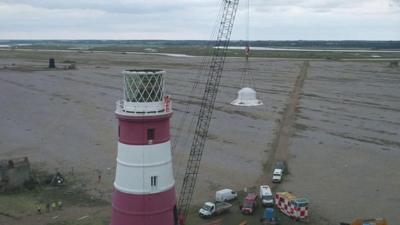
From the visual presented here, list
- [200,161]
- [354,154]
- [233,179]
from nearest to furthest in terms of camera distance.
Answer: [233,179], [200,161], [354,154]

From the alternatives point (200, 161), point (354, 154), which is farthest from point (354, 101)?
point (200, 161)

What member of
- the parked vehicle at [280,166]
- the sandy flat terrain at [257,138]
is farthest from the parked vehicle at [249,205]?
the parked vehicle at [280,166]

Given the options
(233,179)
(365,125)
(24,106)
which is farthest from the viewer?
(24,106)

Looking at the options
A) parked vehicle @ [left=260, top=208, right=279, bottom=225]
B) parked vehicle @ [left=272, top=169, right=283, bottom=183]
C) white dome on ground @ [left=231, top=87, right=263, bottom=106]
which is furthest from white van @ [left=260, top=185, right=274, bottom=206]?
white dome on ground @ [left=231, top=87, right=263, bottom=106]

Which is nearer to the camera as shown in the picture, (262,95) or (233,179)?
(233,179)

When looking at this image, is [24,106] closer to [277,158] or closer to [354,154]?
[277,158]

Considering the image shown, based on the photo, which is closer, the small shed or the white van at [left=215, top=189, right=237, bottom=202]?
the white van at [left=215, top=189, right=237, bottom=202]

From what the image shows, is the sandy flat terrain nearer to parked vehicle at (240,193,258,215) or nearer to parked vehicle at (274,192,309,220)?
parked vehicle at (274,192,309,220)
